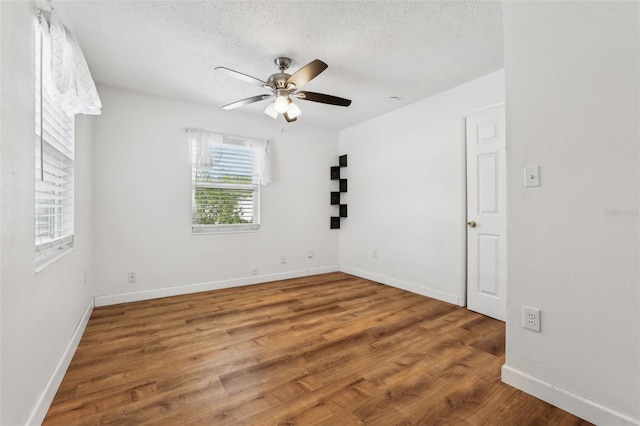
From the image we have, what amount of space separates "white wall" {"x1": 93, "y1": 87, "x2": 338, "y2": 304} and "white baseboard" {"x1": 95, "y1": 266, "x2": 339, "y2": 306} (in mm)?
12

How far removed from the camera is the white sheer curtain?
155 cm

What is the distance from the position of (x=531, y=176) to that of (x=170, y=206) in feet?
12.0

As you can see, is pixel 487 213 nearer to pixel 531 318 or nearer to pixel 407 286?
pixel 407 286

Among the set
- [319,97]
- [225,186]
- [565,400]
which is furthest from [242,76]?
[565,400]

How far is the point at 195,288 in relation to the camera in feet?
12.1

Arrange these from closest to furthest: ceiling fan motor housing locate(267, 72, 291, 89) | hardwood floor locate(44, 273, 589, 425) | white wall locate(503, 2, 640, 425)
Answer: white wall locate(503, 2, 640, 425), hardwood floor locate(44, 273, 589, 425), ceiling fan motor housing locate(267, 72, 291, 89)

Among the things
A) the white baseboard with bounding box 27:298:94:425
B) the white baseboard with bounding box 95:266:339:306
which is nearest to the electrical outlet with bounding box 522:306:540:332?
the white baseboard with bounding box 27:298:94:425

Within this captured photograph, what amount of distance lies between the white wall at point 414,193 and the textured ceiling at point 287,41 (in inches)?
12.6

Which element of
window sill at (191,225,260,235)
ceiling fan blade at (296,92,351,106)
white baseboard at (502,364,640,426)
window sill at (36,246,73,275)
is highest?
ceiling fan blade at (296,92,351,106)

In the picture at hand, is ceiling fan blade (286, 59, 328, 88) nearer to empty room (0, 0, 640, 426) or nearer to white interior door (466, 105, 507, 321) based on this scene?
empty room (0, 0, 640, 426)

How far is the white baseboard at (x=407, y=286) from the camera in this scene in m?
3.28

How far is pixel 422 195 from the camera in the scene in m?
3.65

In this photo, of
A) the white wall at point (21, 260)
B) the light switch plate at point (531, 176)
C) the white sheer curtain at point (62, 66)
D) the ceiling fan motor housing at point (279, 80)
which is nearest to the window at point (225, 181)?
the ceiling fan motor housing at point (279, 80)

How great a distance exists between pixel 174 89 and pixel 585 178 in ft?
12.3
